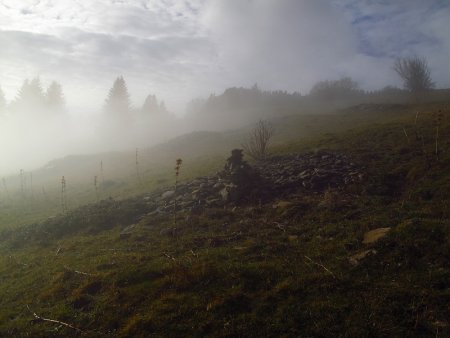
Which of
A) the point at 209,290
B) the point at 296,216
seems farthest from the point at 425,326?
the point at 296,216

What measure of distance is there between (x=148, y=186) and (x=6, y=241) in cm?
1414

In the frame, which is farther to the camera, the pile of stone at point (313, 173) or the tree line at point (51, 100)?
the tree line at point (51, 100)

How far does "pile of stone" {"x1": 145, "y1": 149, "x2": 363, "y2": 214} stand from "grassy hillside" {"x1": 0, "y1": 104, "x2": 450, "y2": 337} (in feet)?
2.88

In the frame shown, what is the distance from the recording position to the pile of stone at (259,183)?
21078mm

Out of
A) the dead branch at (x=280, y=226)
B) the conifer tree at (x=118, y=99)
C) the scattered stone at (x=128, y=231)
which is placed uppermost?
the conifer tree at (x=118, y=99)

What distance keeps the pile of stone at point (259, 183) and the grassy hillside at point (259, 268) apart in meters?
0.88

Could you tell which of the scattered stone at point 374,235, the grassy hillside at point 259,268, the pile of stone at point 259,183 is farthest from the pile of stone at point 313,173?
the scattered stone at point 374,235

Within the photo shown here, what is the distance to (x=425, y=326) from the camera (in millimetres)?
7773

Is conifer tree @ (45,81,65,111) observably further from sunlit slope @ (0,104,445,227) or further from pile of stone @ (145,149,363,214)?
pile of stone @ (145,149,363,214)

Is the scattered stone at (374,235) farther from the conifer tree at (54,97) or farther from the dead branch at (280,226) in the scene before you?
the conifer tree at (54,97)

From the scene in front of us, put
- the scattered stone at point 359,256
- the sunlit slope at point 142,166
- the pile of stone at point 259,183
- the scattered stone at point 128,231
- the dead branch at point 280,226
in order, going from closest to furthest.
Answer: the scattered stone at point 359,256 < the dead branch at point 280,226 < the scattered stone at point 128,231 < the pile of stone at point 259,183 < the sunlit slope at point 142,166

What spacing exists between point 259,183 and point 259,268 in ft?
37.2

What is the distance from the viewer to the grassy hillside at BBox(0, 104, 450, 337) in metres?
8.85

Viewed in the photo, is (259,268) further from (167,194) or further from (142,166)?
(142,166)
